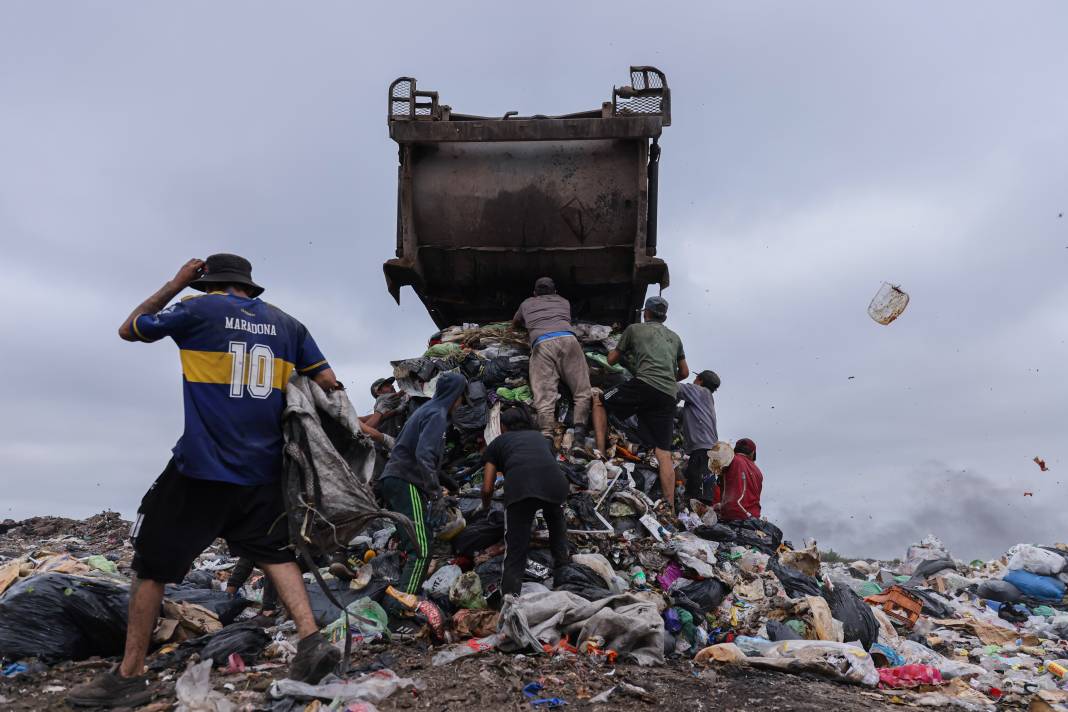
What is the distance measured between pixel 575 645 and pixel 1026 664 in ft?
10.1

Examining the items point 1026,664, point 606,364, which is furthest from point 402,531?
point 1026,664

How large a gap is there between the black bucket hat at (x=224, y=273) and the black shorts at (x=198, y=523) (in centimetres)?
74

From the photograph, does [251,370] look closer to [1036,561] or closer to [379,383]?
[379,383]

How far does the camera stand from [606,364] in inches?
243

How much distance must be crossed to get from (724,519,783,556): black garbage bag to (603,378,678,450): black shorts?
2.80ft

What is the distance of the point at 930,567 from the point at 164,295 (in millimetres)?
7598

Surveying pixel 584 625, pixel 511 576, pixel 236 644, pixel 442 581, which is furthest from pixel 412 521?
pixel 584 625

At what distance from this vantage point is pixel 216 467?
2621 millimetres

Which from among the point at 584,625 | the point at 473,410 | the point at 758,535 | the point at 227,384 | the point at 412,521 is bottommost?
the point at 584,625

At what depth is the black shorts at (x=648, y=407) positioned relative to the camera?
5633 millimetres

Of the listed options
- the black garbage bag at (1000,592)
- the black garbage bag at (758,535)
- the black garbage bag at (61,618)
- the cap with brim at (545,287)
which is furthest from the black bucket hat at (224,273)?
the black garbage bag at (1000,592)

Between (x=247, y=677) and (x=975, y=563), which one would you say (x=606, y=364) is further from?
(x=975, y=563)

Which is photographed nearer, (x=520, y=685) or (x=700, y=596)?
(x=520, y=685)

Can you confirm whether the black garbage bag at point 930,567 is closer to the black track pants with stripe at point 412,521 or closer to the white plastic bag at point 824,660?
the white plastic bag at point 824,660
